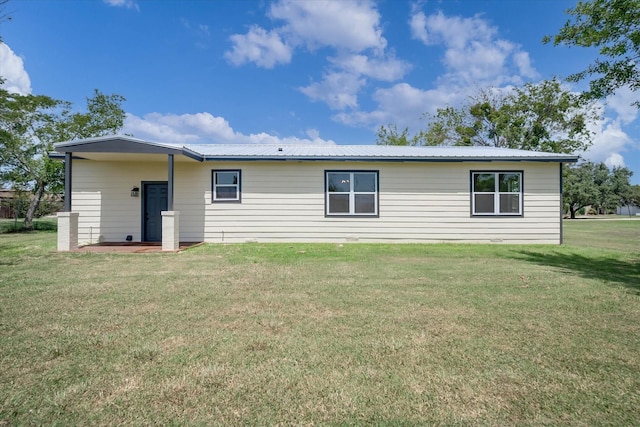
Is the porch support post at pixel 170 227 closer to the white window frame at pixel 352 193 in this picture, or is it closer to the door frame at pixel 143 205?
the door frame at pixel 143 205

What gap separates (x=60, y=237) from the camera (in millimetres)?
9203

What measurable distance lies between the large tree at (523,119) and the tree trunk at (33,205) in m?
28.2

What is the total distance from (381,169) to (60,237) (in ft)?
31.7

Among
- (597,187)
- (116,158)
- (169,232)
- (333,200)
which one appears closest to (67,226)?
(116,158)

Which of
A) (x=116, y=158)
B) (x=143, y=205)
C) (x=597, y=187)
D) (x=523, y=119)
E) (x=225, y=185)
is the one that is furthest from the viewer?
(x=597, y=187)

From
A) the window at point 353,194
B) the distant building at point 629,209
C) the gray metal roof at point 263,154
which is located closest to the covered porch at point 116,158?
the gray metal roof at point 263,154

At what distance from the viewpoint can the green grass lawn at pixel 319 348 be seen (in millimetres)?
2129

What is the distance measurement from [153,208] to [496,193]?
38.3ft

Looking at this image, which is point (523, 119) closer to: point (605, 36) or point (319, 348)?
point (605, 36)

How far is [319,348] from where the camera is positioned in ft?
9.93

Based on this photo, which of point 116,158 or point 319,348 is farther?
point 116,158

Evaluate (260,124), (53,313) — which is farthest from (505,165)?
(260,124)

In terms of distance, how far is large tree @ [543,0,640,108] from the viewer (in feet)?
23.0

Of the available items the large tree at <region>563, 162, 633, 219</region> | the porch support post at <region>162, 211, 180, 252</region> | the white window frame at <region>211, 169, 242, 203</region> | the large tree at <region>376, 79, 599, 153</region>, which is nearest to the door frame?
the white window frame at <region>211, 169, 242, 203</region>
